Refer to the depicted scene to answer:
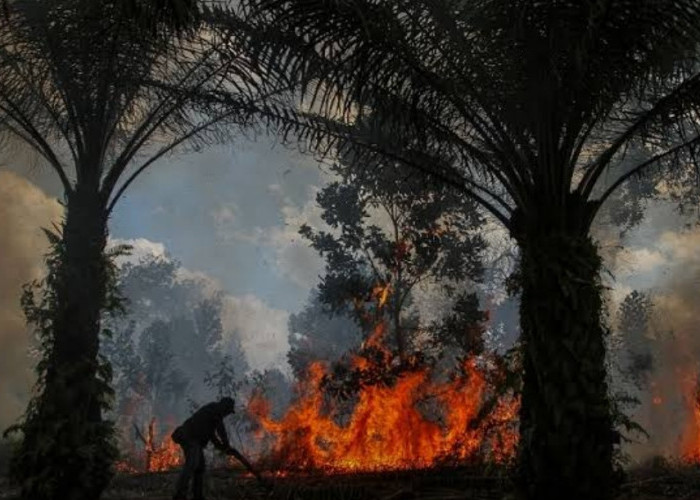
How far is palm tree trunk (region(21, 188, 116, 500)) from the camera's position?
7.49 m

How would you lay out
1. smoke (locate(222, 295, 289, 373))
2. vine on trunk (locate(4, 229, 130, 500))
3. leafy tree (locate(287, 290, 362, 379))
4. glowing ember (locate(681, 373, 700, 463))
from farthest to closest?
smoke (locate(222, 295, 289, 373)), leafy tree (locate(287, 290, 362, 379)), glowing ember (locate(681, 373, 700, 463)), vine on trunk (locate(4, 229, 130, 500))

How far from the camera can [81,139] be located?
8.25m

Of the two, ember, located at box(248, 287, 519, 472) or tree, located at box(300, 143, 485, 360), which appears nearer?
ember, located at box(248, 287, 519, 472)

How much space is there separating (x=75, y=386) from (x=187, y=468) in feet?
5.57

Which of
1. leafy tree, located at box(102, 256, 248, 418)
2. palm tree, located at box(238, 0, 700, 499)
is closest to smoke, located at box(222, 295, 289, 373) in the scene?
leafy tree, located at box(102, 256, 248, 418)

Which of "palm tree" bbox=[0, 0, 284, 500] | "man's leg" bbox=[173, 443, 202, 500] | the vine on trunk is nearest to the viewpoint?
"man's leg" bbox=[173, 443, 202, 500]

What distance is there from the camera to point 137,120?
9.59 m

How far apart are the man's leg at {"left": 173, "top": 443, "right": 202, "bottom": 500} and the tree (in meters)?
7.29

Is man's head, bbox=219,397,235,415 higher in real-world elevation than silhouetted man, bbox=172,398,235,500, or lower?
higher

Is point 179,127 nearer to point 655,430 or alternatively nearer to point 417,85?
point 417,85

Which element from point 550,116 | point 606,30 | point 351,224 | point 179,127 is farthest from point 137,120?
point 351,224

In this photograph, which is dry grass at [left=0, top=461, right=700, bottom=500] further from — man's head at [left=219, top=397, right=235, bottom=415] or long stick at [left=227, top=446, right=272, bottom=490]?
man's head at [left=219, top=397, right=235, bottom=415]

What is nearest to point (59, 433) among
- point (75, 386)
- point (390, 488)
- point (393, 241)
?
point (75, 386)

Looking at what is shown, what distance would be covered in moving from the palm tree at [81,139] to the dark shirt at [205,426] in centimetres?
108
